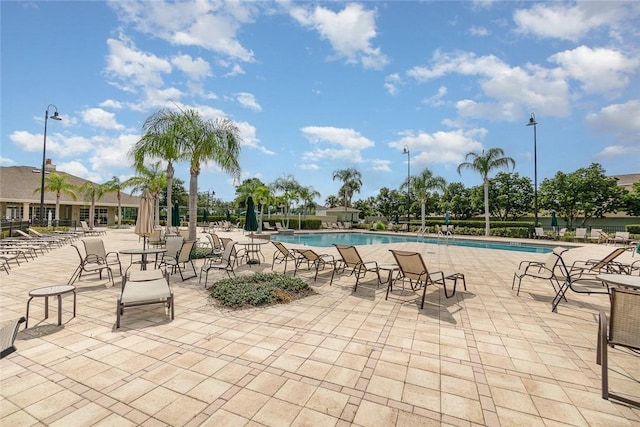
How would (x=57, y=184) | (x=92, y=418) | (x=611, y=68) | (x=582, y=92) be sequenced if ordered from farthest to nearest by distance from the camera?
(x=57, y=184), (x=582, y=92), (x=611, y=68), (x=92, y=418)

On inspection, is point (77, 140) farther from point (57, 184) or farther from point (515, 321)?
point (515, 321)

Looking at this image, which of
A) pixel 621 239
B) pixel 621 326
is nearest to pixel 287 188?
pixel 621 239

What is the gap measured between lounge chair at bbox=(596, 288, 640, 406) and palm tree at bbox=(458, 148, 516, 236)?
78.8 ft

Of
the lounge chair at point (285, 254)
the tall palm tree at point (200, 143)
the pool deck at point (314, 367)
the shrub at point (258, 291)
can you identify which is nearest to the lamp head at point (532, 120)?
the pool deck at point (314, 367)

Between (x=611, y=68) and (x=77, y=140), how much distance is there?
2631cm

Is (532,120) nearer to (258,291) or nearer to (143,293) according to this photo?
(258,291)

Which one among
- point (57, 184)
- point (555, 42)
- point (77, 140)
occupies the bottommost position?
point (57, 184)

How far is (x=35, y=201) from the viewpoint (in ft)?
88.3

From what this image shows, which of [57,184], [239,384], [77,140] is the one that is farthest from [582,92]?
[57,184]

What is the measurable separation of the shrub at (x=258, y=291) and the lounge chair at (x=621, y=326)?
161 inches

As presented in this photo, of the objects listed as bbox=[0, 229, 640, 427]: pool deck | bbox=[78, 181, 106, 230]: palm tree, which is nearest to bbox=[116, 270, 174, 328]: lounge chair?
bbox=[0, 229, 640, 427]: pool deck

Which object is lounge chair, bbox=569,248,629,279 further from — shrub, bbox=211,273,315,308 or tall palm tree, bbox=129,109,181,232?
tall palm tree, bbox=129,109,181,232

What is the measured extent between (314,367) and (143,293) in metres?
2.86

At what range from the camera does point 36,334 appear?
12.1 feet
